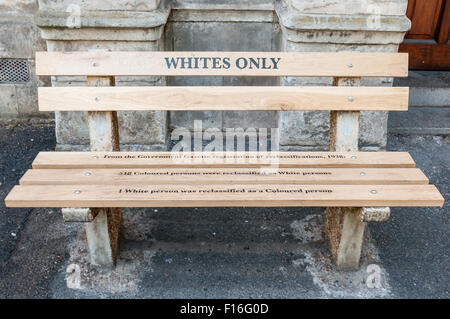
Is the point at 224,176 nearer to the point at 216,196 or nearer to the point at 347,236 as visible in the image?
the point at 216,196

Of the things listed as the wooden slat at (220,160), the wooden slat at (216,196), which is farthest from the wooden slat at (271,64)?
the wooden slat at (216,196)

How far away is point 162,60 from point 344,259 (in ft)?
5.30

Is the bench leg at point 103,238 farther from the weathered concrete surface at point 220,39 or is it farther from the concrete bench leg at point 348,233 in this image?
the weathered concrete surface at point 220,39

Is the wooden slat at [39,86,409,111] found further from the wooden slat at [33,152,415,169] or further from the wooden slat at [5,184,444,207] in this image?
the wooden slat at [5,184,444,207]

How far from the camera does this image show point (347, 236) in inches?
111

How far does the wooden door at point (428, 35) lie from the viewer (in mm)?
5000

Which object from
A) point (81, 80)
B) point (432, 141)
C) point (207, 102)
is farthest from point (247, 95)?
point (432, 141)

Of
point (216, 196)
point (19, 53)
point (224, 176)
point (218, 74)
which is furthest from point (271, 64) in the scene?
point (19, 53)

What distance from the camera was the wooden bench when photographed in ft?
8.37

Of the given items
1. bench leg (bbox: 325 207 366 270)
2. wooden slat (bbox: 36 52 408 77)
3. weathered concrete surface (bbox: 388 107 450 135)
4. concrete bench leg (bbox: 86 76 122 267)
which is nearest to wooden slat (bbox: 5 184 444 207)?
bench leg (bbox: 325 207 366 270)

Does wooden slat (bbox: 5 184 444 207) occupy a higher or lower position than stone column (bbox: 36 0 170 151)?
lower

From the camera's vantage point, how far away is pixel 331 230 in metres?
3.10

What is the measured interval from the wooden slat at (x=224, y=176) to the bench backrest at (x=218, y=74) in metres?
0.41
